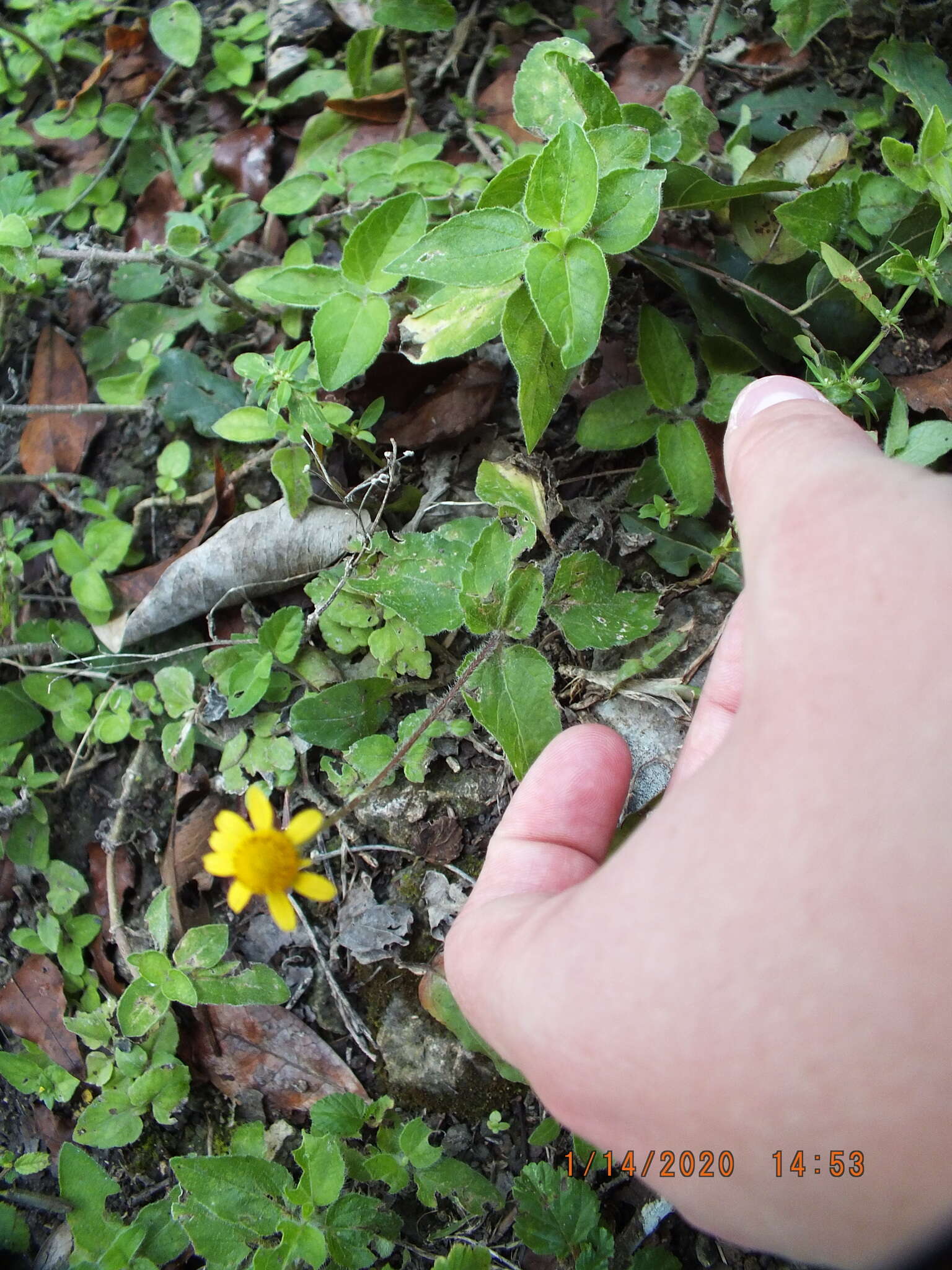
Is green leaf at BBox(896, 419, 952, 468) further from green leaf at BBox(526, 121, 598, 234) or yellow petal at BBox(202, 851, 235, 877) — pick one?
yellow petal at BBox(202, 851, 235, 877)

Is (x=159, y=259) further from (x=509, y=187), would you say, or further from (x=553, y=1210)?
(x=553, y=1210)

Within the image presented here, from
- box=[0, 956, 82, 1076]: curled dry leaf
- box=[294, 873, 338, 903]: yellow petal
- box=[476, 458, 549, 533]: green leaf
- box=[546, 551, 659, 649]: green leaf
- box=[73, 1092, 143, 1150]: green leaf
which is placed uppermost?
box=[476, 458, 549, 533]: green leaf

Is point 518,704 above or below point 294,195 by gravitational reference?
below

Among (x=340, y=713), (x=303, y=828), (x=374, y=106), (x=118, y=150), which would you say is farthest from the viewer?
(x=118, y=150)

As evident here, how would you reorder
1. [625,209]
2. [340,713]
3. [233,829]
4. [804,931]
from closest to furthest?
[804,931] < [233,829] < [625,209] < [340,713]

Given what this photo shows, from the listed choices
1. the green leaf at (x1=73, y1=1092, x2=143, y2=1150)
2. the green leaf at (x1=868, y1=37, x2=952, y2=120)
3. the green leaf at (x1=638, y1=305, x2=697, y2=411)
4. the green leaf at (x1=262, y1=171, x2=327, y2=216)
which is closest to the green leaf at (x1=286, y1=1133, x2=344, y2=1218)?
the green leaf at (x1=73, y1=1092, x2=143, y2=1150)
